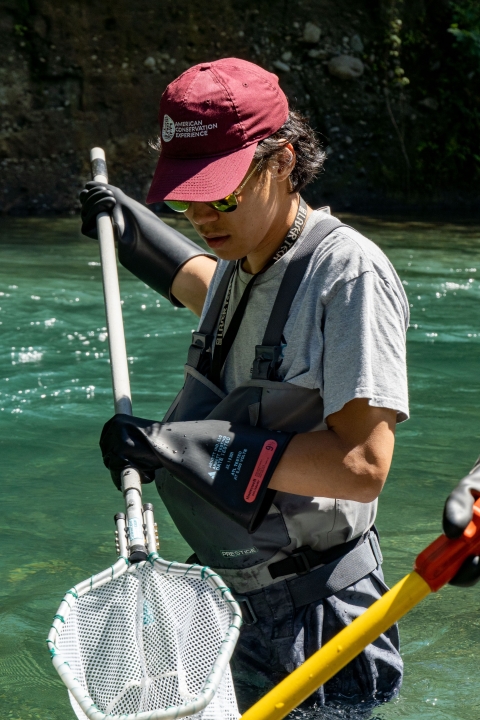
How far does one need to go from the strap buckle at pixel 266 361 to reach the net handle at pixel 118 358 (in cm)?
37

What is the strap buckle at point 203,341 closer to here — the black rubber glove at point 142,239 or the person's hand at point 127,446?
the person's hand at point 127,446

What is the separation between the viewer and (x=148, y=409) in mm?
5551

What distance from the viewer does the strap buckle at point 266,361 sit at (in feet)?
6.95

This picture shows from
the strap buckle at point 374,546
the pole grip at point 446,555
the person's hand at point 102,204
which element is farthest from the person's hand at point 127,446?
the person's hand at point 102,204

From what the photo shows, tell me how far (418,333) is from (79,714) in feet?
18.0

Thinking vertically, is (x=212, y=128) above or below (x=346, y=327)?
above

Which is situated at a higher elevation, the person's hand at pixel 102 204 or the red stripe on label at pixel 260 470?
the person's hand at pixel 102 204

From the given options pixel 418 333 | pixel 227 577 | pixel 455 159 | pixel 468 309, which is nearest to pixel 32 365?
pixel 418 333

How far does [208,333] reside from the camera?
243cm

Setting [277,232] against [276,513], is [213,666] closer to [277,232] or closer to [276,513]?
[276,513]

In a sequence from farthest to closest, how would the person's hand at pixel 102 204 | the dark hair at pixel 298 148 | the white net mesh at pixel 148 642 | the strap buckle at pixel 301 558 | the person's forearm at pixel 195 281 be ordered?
the person's hand at pixel 102 204 < the person's forearm at pixel 195 281 < the strap buckle at pixel 301 558 < the dark hair at pixel 298 148 < the white net mesh at pixel 148 642

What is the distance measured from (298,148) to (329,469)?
747 millimetres

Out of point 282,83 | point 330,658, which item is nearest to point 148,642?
point 330,658

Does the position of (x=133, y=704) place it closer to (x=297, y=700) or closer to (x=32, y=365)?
(x=297, y=700)
